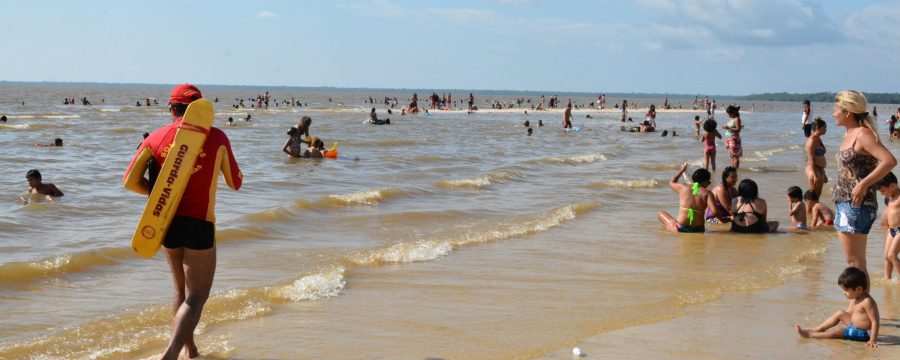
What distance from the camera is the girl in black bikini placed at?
9.88 metres

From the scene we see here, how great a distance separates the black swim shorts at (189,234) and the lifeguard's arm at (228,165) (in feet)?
0.96

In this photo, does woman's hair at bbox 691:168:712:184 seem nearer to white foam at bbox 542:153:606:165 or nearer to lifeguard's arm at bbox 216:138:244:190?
lifeguard's arm at bbox 216:138:244:190

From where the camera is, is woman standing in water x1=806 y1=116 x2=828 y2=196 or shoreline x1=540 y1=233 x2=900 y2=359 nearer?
shoreline x1=540 y1=233 x2=900 y2=359

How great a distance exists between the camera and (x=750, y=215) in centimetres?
988

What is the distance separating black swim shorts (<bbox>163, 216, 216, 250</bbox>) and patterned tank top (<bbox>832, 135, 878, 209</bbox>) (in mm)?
3962

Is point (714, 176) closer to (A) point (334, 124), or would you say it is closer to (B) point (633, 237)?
(B) point (633, 237)

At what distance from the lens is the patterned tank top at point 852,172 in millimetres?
5355

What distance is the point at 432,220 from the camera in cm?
1118

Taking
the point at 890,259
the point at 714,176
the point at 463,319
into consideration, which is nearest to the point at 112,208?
the point at 463,319

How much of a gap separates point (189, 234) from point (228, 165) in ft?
1.43

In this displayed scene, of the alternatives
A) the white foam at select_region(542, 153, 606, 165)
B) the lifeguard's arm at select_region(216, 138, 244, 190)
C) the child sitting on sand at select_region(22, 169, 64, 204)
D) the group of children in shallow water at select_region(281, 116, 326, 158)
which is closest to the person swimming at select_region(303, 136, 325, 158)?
the group of children in shallow water at select_region(281, 116, 326, 158)

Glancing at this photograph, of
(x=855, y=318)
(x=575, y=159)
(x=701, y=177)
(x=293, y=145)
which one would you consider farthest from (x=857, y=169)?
(x=575, y=159)

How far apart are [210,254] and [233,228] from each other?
5.37m

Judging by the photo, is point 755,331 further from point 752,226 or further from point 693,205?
point 752,226
